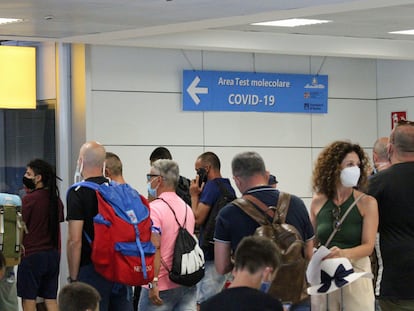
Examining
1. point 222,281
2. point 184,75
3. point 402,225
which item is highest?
point 184,75

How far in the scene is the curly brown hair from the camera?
6.39 meters

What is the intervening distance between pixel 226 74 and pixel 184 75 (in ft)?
2.05

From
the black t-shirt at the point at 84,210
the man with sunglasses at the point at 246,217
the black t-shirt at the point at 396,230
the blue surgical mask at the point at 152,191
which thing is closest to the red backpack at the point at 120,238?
the black t-shirt at the point at 84,210

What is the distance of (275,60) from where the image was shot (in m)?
14.4

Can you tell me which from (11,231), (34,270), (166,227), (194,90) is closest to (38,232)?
(34,270)

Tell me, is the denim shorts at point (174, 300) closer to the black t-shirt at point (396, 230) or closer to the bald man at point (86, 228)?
the bald man at point (86, 228)

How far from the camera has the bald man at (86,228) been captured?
739cm

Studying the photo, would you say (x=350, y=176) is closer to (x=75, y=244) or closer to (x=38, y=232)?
(x=75, y=244)

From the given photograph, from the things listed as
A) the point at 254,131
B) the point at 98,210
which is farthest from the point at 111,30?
the point at 98,210

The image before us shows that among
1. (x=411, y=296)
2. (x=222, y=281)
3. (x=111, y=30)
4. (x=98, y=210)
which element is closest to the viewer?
(x=411, y=296)

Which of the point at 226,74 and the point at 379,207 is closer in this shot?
the point at 379,207

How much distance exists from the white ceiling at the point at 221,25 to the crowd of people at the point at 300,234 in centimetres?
161

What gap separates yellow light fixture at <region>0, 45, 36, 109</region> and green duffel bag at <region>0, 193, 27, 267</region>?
4.63 meters

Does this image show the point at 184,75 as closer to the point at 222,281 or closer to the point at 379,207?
the point at 222,281
